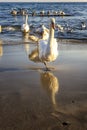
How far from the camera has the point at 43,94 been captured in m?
8.85

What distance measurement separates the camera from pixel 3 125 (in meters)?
6.88

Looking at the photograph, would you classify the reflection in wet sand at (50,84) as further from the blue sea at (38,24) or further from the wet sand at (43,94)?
the blue sea at (38,24)

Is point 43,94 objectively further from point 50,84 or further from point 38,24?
point 38,24

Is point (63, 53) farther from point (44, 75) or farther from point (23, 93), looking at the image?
point (23, 93)

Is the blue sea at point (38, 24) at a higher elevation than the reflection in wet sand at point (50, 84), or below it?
below

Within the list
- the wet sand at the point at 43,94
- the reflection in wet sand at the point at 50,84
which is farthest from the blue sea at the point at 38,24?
the reflection in wet sand at the point at 50,84

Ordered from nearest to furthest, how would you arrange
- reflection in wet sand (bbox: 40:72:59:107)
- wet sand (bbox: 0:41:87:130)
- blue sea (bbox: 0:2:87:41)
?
wet sand (bbox: 0:41:87:130) → reflection in wet sand (bbox: 40:72:59:107) → blue sea (bbox: 0:2:87:41)

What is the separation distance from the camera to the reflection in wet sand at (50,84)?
Result: 28.8 ft

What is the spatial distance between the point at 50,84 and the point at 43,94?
1049mm

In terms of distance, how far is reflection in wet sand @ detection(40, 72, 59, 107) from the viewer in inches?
345

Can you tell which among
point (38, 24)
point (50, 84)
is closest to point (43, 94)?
point (50, 84)

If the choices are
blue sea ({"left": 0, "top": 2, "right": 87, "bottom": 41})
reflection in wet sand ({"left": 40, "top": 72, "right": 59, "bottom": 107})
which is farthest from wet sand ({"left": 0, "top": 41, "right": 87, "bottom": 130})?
blue sea ({"left": 0, "top": 2, "right": 87, "bottom": 41})

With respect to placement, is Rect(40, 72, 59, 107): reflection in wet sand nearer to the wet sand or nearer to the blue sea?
the wet sand

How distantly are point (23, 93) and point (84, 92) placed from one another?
4.84 feet
